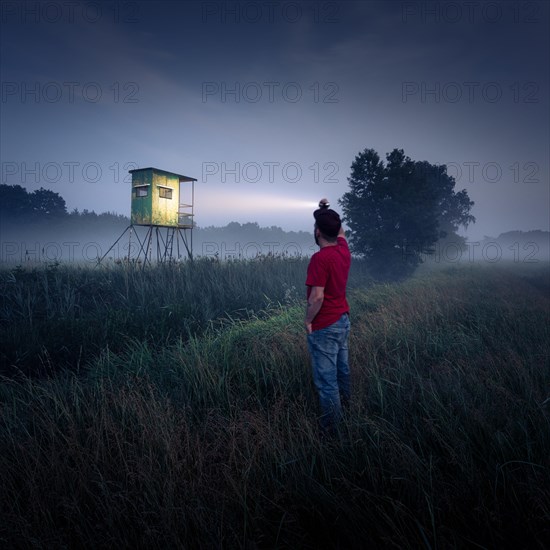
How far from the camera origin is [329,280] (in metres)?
3.15

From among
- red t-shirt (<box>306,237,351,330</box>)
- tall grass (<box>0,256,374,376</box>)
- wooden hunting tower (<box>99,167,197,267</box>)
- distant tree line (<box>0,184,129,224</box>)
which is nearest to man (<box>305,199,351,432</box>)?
red t-shirt (<box>306,237,351,330</box>)

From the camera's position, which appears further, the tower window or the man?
the tower window

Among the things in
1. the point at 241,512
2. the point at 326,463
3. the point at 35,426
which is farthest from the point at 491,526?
the point at 35,426

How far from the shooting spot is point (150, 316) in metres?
7.37

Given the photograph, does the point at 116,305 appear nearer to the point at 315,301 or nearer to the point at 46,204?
the point at 315,301

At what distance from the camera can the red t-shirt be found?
3037 mm

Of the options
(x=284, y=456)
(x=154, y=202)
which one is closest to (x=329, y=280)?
(x=284, y=456)

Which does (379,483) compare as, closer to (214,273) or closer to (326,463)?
(326,463)

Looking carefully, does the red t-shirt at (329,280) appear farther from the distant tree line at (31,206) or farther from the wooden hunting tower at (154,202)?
the distant tree line at (31,206)

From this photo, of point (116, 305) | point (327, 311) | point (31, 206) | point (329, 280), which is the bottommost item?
point (116, 305)

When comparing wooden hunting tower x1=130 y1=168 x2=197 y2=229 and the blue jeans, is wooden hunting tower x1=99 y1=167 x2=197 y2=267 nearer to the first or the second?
wooden hunting tower x1=130 y1=168 x2=197 y2=229

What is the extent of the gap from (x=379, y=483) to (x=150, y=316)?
650cm

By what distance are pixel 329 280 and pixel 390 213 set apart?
15.3 meters

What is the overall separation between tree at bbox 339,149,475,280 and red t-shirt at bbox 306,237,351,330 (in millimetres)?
14050
